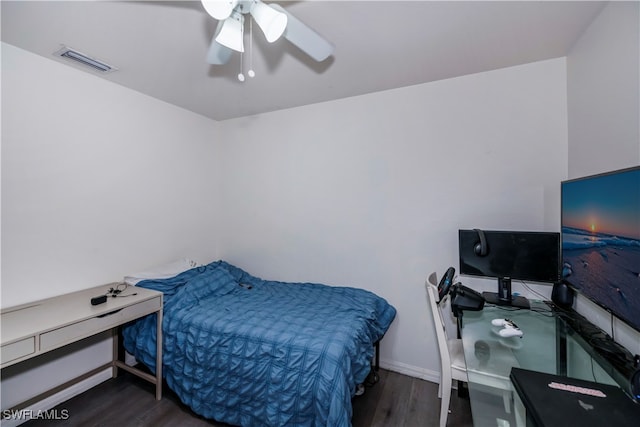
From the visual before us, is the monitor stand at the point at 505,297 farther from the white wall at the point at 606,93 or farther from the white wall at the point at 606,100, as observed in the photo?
the white wall at the point at 606,93

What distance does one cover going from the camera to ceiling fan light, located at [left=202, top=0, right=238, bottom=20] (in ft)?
3.67

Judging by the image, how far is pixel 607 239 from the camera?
3.86 feet

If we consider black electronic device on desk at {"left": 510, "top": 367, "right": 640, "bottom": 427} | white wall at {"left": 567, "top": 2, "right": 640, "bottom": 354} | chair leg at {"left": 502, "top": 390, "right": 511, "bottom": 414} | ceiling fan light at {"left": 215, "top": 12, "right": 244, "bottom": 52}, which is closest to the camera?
black electronic device on desk at {"left": 510, "top": 367, "right": 640, "bottom": 427}

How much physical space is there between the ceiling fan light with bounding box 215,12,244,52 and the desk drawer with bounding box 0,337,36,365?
1.83 m

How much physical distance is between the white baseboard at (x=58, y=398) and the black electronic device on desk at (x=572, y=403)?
268 cm

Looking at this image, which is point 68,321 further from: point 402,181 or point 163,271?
point 402,181

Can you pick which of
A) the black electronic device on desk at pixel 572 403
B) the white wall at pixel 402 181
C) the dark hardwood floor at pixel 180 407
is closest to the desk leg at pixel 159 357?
the dark hardwood floor at pixel 180 407

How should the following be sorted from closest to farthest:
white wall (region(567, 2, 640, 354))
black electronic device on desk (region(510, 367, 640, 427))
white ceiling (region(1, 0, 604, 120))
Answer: black electronic device on desk (region(510, 367, 640, 427)) < white wall (region(567, 2, 640, 354)) < white ceiling (region(1, 0, 604, 120))

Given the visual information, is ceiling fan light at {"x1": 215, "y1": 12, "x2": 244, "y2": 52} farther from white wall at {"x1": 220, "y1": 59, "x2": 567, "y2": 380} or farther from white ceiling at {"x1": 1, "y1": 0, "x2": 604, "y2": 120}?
white wall at {"x1": 220, "y1": 59, "x2": 567, "y2": 380}

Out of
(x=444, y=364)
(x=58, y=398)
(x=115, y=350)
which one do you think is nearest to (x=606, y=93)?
(x=444, y=364)

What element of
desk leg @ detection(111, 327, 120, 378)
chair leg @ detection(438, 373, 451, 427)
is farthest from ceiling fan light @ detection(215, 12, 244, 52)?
desk leg @ detection(111, 327, 120, 378)

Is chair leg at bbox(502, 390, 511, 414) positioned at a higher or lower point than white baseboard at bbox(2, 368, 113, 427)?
higher

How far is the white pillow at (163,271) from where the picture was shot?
7.58ft

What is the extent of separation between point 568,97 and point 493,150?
1.77 feet
